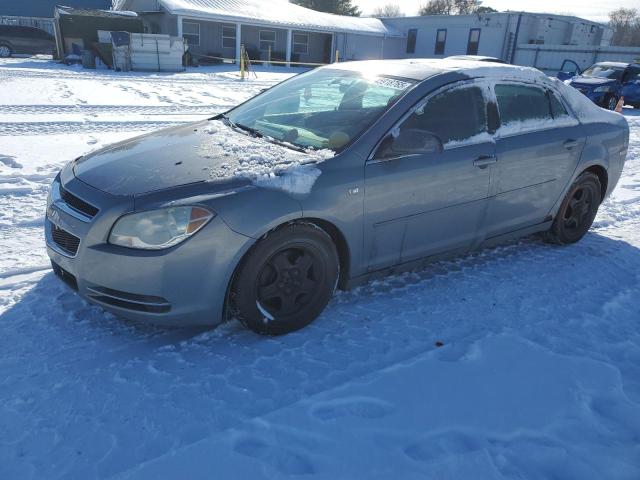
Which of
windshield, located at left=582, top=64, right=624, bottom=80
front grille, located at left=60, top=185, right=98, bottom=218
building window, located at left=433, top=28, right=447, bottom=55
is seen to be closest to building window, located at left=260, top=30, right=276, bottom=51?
building window, located at left=433, top=28, right=447, bottom=55

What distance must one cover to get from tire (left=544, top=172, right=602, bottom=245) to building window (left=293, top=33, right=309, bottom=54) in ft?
100

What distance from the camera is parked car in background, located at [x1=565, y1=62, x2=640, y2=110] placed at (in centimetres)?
Result: 1623

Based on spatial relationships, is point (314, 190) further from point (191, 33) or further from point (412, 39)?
point (412, 39)

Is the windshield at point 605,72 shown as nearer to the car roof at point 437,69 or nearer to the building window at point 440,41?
the car roof at point 437,69

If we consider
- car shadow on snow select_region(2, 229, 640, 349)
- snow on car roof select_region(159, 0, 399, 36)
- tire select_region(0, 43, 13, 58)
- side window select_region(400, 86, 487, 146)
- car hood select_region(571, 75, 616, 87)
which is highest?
snow on car roof select_region(159, 0, 399, 36)

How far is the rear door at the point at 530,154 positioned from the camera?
3.94 metres

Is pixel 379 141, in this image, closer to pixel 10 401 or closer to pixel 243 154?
pixel 243 154

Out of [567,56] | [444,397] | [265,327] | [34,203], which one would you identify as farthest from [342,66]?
[567,56]

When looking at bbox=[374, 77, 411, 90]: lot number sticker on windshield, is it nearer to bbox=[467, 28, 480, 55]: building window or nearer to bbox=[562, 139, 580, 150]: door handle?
bbox=[562, 139, 580, 150]: door handle

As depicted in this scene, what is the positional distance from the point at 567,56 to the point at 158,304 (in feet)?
107

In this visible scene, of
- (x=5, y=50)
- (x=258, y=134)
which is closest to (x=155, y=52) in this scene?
(x=5, y=50)

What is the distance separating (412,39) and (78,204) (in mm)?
37826

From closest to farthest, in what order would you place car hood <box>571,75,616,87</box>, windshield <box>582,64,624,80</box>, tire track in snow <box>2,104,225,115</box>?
tire track in snow <box>2,104,225,115</box> → car hood <box>571,75,616,87</box> → windshield <box>582,64,624,80</box>

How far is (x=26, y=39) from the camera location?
26422 millimetres
